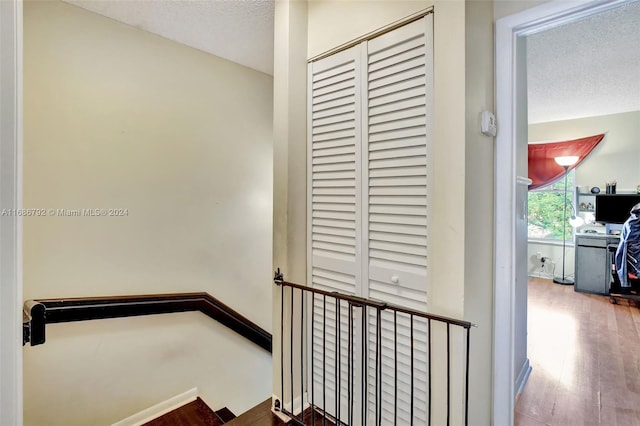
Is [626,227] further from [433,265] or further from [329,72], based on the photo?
[329,72]

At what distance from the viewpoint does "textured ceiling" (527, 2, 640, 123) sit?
6.63 ft

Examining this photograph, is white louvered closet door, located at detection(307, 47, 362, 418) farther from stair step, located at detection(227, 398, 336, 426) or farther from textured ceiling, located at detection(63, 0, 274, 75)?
textured ceiling, located at detection(63, 0, 274, 75)

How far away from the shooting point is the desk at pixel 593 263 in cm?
403

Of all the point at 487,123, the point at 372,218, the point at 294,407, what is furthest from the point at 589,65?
the point at 294,407

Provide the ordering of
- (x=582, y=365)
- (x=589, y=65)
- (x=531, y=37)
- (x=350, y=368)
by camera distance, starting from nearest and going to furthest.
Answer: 1. (x=350, y=368)
2. (x=531, y=37)
3. (x=582, y=365)
4. (x=589, y=65)

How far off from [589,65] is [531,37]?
869mm

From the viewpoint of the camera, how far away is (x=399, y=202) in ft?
4.40

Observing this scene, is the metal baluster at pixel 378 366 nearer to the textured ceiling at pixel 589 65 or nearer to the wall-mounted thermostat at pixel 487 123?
the wall-mounted thermostat at pixel 487 123

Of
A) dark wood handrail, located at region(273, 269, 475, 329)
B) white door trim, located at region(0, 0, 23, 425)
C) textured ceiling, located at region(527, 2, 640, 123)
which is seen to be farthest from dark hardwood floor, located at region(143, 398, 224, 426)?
textured ceiling, located at region(527, 2, 640, 123)

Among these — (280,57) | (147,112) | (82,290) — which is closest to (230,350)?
(82,290)

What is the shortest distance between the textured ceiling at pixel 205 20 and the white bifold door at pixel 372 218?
564 millimetres

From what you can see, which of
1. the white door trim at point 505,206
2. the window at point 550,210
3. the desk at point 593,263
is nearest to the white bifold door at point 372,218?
the white door trim at point 505,206

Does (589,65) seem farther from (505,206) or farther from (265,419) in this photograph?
(265,419)

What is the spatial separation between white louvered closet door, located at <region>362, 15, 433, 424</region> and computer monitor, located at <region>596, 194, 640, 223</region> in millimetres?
4481
